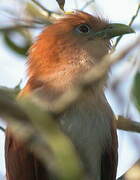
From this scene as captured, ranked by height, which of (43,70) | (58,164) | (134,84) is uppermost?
(58,164)

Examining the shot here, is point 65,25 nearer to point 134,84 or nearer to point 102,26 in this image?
point 102,26

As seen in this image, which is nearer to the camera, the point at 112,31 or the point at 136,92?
the point at 136,92

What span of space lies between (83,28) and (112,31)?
0.34 metres

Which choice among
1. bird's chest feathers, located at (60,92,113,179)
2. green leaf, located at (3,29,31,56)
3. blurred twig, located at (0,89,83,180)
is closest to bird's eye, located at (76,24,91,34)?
green leaf, located at (3,29,31,56)

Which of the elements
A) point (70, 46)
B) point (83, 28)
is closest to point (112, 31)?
point (83, 28)

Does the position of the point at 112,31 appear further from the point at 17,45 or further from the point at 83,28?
the point at 17,45

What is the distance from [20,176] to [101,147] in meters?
0.85

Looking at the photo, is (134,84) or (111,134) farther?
(111,134)

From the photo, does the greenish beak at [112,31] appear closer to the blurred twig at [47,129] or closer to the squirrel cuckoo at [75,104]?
the squirrel cuckoo at [75,104]

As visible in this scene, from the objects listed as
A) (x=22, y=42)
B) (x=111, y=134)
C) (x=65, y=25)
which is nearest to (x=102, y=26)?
(x=65, y=25)

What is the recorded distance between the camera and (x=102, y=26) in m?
5.12

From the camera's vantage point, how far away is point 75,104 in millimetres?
3805

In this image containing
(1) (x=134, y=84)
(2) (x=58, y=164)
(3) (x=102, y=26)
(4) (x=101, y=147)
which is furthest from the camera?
(3) (x=102, y=26)

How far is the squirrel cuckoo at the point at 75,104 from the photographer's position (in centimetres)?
409
